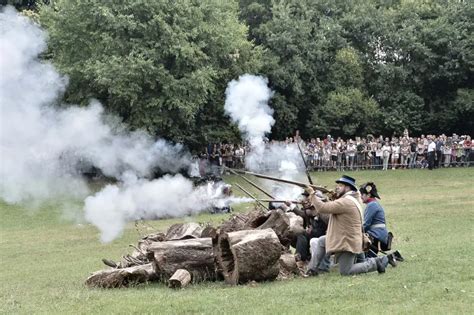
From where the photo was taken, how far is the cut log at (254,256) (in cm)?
1166

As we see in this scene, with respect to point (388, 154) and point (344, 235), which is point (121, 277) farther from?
point (388, 154)

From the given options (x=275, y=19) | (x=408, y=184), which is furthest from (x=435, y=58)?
(x=408, y=184)

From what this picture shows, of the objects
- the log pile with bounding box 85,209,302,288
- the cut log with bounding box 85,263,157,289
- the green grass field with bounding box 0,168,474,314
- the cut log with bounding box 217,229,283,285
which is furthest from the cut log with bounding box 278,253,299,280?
the cut log with bounding box 85,263,157,289

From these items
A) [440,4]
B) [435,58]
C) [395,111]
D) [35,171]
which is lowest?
[35,171]

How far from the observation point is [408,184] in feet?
107

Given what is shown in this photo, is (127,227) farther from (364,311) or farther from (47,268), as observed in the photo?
(364,311)

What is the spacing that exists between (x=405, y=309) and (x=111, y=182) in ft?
52.4

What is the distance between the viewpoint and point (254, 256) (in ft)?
38.3

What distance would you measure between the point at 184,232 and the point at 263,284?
315cm

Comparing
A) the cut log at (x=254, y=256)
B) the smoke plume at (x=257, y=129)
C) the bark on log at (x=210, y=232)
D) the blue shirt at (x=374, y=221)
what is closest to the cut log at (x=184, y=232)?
the bark on log at (x=210, y=232)

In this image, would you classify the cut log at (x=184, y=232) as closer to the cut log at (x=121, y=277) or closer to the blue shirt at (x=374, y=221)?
the cut log at (x=121, y=277)

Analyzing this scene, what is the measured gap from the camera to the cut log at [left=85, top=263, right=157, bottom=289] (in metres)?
12.5

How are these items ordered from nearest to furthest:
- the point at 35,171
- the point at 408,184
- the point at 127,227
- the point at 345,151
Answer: the point at 35,171, the point at 127,227, the point at 408,184, the point at 345,151

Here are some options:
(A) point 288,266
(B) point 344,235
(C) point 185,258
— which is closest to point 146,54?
(C) point 185,258
